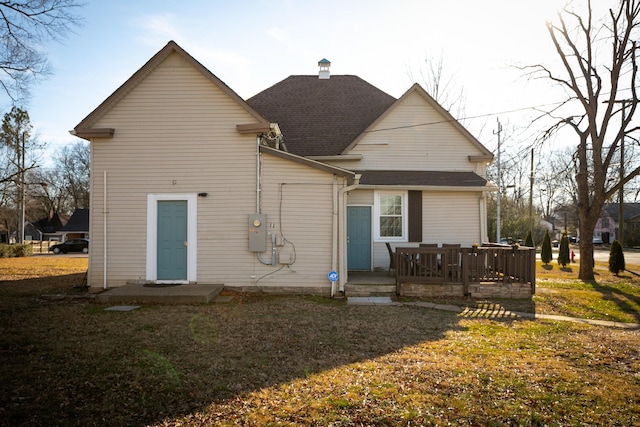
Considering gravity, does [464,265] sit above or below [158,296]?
above

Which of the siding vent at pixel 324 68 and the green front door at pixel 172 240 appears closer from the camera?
the green front door at pixel 172 240

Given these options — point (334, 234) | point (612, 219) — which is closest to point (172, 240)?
point (334, 234)

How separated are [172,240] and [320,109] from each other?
8.69m

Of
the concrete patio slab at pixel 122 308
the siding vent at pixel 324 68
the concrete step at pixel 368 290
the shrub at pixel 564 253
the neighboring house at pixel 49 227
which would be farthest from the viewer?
the neighboring house at pixel 49 227

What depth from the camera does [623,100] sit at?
52.0ft

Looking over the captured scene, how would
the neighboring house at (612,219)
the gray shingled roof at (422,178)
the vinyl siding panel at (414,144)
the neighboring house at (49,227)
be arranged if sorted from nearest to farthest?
the gray shingled roof at (422,178), the vinyl siding panel at (414,144), the neighboring house at (49,227), the neighboring house at (612,219)

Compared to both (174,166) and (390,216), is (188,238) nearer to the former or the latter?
(174,166)

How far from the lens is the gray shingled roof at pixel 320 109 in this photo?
15102mm

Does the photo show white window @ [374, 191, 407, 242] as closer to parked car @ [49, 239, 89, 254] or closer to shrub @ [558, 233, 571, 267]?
shrub @ [558, 233, 571, 267]

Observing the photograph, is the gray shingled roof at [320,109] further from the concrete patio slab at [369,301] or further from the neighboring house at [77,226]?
the neighboring house at [77,226]

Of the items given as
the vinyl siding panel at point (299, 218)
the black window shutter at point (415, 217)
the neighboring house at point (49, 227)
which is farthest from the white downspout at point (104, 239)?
the neighboring house at point (49, 227)

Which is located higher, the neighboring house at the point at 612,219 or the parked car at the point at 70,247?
the neighboring house at the point at 612,219

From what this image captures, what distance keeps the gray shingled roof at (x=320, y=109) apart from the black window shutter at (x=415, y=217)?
303 centimetres

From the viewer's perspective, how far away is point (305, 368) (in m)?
5.33
